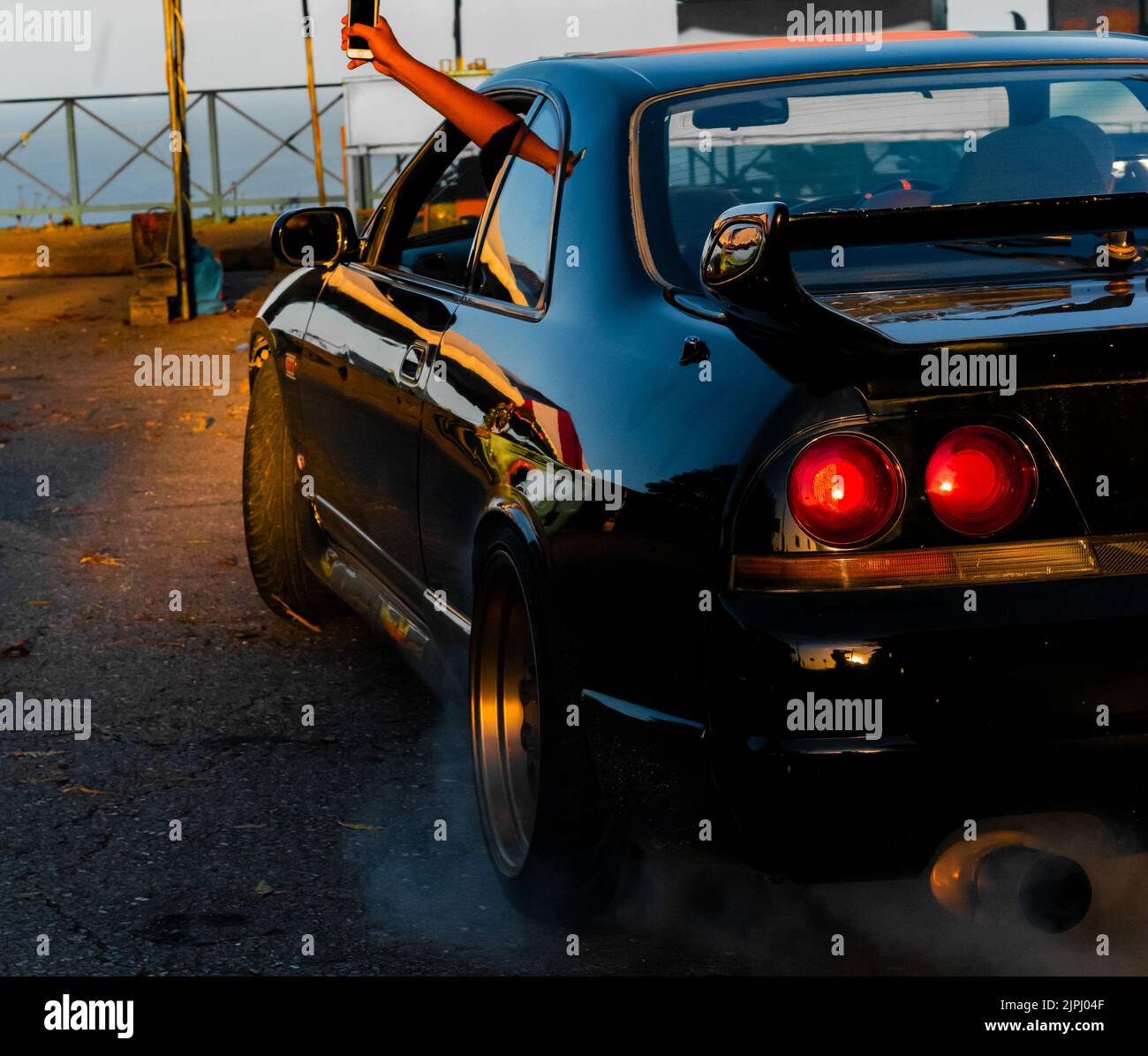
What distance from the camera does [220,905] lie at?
12.4 feet

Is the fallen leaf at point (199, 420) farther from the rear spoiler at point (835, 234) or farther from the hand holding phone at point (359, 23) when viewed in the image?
the rear spoiler at point (835, 234)

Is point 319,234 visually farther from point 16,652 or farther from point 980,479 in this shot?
point 980,479

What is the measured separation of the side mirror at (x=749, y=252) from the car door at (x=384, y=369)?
49.4 inches

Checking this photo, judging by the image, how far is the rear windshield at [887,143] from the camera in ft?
12.0

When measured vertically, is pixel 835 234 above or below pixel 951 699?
above

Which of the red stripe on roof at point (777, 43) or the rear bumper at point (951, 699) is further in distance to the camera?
the red stripe on roof at point (777, 43)

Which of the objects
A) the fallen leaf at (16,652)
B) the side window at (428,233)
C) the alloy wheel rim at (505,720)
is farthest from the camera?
the fallen leaf at (16,652)

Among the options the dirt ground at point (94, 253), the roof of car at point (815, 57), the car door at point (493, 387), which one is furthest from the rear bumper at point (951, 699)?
the dirt ground at point (94, 253)

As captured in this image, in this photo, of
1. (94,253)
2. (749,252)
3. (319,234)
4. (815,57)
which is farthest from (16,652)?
(94,253)

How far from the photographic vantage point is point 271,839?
4.17 metres

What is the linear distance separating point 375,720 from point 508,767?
4.31ft

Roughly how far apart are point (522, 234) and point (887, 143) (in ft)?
3.10

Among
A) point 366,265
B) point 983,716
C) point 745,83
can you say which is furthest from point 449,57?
point 983,716
